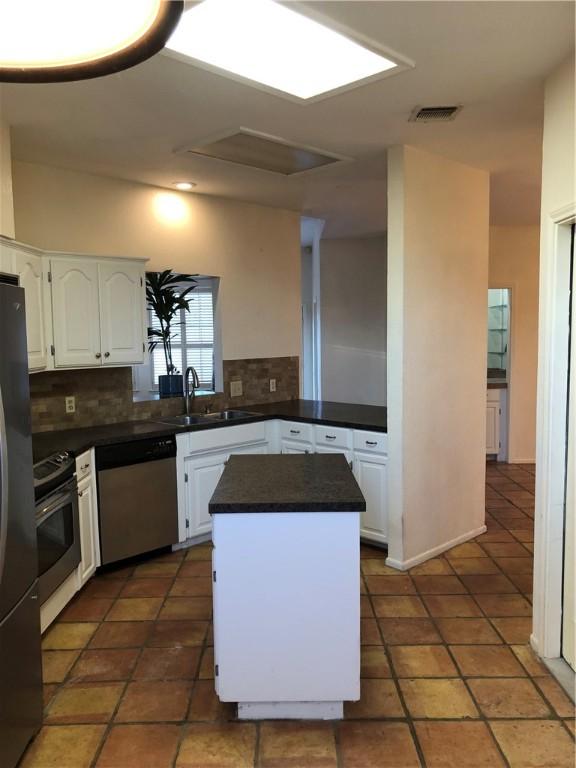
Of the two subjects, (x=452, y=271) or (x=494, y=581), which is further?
(x=452, y=271)

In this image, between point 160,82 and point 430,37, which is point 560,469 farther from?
point 160,82

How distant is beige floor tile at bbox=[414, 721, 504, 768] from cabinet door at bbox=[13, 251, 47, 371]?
8.55ft

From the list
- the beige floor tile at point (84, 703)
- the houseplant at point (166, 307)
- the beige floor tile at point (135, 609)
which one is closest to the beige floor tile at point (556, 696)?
the beige floor tile at point (84, 703)

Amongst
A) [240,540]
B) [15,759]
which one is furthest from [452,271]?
[15,759]

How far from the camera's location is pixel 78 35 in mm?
1248

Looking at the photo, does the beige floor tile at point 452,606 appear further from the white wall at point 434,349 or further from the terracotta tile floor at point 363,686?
the white wall at point 434,349

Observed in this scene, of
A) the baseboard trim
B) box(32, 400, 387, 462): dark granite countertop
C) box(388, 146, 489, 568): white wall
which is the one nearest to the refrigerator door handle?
box(32, 400, 387, 462): dark granite countertop

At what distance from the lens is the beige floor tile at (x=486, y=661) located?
2.51m

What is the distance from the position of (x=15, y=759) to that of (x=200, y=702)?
0.69m

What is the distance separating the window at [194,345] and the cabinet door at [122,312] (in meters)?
0.95

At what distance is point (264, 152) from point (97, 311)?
4.72 feet

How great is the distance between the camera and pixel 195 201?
4500 millimetres

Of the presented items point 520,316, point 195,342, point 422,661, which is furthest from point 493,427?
point 422,661

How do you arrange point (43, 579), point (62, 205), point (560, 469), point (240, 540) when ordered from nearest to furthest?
point (240, 540) → point (560, 469) → point (43, 579) → point (62, 205)
